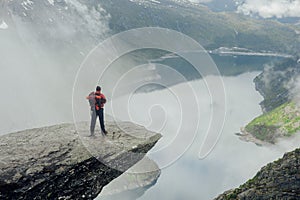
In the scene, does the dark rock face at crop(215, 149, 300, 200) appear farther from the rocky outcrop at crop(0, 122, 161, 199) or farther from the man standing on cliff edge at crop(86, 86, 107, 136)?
the man standing on cliff edge at crop(86, 86, 107, 136)

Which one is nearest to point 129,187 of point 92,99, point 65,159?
point 92,99

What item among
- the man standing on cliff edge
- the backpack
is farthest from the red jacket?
the backpack

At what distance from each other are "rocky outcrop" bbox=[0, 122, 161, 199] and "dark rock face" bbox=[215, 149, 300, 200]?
30.4 feet

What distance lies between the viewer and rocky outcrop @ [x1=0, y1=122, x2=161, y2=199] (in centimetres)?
2108

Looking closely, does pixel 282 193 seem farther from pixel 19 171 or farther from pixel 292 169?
pixel 19 171

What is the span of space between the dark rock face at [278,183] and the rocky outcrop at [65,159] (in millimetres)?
9275

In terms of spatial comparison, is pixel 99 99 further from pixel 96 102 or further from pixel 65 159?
pixel 65 159

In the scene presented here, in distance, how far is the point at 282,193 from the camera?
24.3 meters

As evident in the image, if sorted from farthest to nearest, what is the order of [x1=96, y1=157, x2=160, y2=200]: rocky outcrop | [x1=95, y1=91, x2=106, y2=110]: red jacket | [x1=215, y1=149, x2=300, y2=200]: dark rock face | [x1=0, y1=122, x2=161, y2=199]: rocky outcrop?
[x1=96, y1=157, x2=160, y2=200]: rocky outcrop
[x1=95, y1=91, x2=106, y2=110]: red jacket
[x1=215, y1=149, x2=300, y2=200]: dark rock face
[x1=0, y1=122, x2=161, y2=199]: rocky outcrop

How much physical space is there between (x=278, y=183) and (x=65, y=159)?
17.0 m

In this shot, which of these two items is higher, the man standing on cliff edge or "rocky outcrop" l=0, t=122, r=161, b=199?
the man standing on cliff edge

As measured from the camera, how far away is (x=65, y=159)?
23.0m

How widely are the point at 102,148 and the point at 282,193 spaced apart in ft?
45.7

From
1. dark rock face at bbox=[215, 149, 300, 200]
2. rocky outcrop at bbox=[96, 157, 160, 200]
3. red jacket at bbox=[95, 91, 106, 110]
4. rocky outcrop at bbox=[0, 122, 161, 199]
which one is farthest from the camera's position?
rocky outcrop at bbox=[96, 157, 160, 200]
